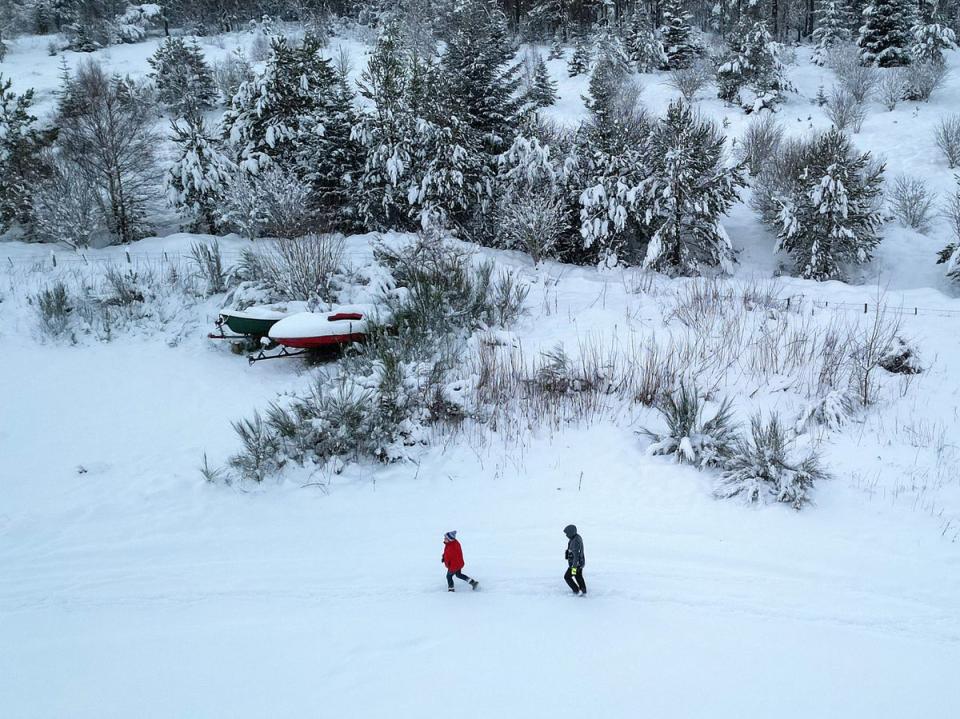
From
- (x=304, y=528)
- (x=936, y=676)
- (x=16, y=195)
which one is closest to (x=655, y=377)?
(x=936, y=676)

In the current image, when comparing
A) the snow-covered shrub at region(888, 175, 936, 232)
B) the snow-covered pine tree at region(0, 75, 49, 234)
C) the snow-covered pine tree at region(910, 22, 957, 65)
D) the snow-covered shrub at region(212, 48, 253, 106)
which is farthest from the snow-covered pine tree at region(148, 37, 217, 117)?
the snow-covered pine tree at region(910, 22, 957, 65)

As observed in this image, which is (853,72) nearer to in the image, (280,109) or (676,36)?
(676,36)

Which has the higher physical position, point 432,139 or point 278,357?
point 432,139

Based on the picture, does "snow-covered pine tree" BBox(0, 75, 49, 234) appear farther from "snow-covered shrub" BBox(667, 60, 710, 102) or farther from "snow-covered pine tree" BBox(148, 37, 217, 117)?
"snow-covered shrub" BBox(667, 60, 710, 102)

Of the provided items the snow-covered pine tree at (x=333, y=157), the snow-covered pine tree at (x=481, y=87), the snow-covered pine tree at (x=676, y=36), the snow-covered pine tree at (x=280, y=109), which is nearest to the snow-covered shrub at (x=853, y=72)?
the snow-covered pine tree at (x=676, y=36)

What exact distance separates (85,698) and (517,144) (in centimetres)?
1585

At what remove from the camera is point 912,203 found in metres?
18.5

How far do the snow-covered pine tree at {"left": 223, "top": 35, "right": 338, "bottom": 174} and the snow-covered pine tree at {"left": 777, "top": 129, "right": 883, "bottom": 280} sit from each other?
588 inches

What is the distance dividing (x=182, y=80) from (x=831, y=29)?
34.1 metres

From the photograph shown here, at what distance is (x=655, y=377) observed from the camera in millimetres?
8281

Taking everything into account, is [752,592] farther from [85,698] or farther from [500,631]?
[85,698]

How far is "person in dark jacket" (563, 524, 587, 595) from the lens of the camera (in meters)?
4.81

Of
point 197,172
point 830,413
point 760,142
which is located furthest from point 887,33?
point 197,172

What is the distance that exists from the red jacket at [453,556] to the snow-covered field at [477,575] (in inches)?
16.5
